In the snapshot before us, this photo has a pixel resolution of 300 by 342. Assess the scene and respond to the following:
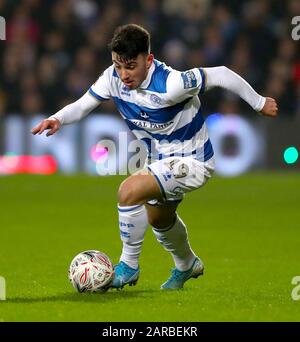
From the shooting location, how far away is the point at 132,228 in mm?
6906

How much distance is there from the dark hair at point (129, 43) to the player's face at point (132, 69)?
3cm

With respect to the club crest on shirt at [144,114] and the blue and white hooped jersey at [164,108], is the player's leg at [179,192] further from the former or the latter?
the club crest on shirt at [144,114]

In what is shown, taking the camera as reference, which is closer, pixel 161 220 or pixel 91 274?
pixel 91 274

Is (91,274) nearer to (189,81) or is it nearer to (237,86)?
(189,81)

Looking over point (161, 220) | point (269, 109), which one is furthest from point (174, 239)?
point (269, 109)

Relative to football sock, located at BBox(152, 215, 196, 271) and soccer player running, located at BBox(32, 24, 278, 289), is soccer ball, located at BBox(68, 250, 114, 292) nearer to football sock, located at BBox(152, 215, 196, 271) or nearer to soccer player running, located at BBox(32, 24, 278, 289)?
soccer player running, located at BBox(32, 24, 278, 289)

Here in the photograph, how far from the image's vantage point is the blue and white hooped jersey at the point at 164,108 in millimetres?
6996

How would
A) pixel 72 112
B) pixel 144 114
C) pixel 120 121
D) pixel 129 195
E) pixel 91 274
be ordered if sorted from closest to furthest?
pixel 129 195
pixel 91 274
pixel 144 114
pixel 72 112
pixel 120 121

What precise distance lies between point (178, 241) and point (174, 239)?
0.04 metres

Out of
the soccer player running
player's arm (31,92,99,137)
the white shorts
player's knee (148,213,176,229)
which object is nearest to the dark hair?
the soccer player running

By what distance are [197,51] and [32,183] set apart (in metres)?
3.67

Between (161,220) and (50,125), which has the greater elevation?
(50,125)

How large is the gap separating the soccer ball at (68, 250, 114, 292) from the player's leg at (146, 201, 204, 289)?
1.72 feet
